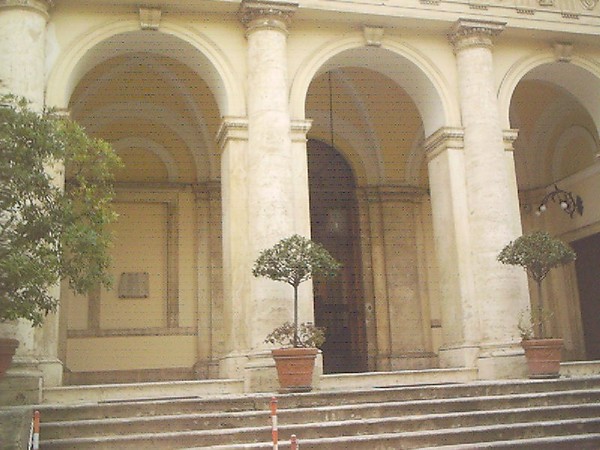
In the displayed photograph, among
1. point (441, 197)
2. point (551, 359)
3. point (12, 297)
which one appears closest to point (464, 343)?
point (551, 359)

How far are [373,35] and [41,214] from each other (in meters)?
7.42

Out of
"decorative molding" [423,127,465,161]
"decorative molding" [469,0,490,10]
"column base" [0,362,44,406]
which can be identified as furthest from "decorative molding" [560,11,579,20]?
"column base" [0,362,44,406]

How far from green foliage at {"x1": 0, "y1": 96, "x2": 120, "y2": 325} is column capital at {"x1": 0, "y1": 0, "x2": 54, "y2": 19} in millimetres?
2885

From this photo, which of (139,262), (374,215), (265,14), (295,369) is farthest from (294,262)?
(374,215)

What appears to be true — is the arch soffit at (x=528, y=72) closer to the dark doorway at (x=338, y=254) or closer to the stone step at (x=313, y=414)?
the dark doorway at (x=338, y=254)

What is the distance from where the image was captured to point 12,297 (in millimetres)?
8039

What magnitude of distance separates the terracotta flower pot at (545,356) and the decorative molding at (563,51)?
236 inches

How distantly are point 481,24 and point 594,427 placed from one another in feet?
25.1

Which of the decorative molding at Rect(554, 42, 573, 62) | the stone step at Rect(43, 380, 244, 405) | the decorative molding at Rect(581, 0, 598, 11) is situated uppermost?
the decorative molding at Rect(581, 0, 598, 11)

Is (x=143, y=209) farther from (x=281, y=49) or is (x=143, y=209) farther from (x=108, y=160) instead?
(x=108, y=160)

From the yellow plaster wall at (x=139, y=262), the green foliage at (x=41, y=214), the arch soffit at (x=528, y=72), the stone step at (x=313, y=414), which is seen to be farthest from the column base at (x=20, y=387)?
the arch soffit at (x=528, y=72)

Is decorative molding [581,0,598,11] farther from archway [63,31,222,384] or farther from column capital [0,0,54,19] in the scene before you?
column capital [0,0,54,19]

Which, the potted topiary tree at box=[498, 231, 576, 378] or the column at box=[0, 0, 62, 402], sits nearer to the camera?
the column at box=[0, 0, 62, 402]

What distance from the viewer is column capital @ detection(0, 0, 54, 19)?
11.3 meters
